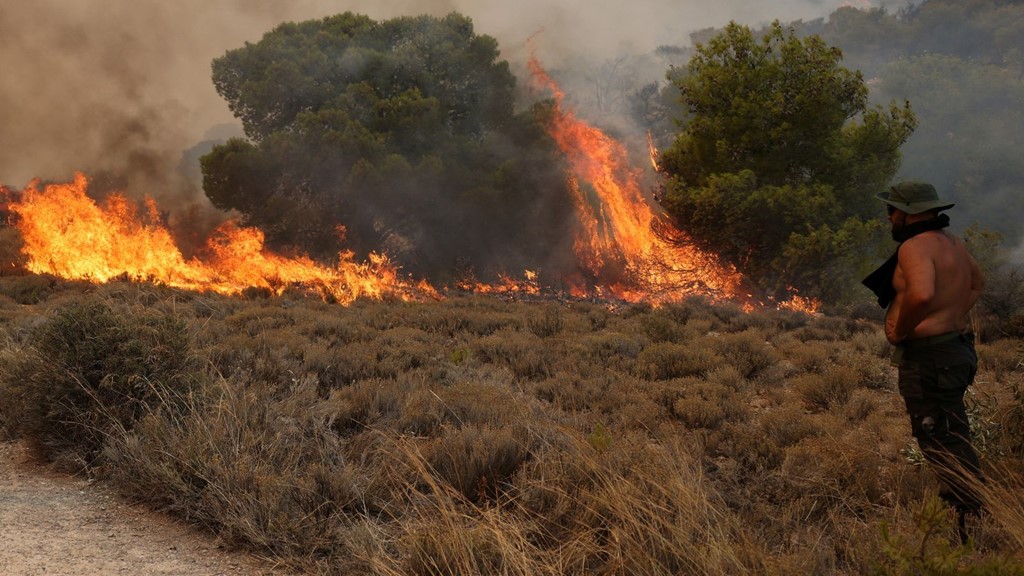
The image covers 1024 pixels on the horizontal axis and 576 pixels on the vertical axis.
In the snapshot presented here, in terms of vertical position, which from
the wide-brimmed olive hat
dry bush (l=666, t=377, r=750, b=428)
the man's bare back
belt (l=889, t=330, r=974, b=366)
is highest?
the wide-brimmed olive hat

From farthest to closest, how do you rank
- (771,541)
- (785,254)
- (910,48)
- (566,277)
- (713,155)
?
(910,48) < (566,277) < (713,155) < (785,254) < (771,541)

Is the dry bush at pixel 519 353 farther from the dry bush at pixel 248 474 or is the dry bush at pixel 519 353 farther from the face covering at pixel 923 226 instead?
the face covering at pixel 923 226

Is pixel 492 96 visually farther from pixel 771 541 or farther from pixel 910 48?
pixel 910 48

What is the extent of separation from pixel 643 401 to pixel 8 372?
6.01 metres

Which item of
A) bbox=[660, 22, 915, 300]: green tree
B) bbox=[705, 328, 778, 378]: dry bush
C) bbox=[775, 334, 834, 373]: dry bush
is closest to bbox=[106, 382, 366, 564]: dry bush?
bbox=[705, 328, 778, 378]: dry bush

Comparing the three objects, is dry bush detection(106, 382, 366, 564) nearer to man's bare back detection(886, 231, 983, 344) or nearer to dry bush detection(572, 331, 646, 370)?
man's bare back detection(886, 231, 983, 344)

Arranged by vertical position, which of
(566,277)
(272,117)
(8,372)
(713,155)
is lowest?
(566,277)

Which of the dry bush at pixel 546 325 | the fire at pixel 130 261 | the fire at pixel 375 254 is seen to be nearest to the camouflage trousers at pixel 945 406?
the dry bush at pixel 546 325

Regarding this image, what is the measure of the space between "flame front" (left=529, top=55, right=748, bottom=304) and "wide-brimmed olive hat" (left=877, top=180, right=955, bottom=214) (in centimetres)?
1606

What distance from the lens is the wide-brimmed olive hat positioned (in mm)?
4355

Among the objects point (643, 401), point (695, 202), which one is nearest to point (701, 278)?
point (695, 202)

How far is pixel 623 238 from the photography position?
25812 mm

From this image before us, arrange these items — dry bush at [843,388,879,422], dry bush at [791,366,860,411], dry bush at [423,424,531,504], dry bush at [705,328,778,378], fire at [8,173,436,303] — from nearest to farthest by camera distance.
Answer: dry bush at [423,424,531,504] → dry bush at [843,388,879,422] → dry bush at [791,366,860,411] → dry bush at [705,328,778,378] → fire at [8,173,436,303]

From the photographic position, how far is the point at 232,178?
84.3 ft
